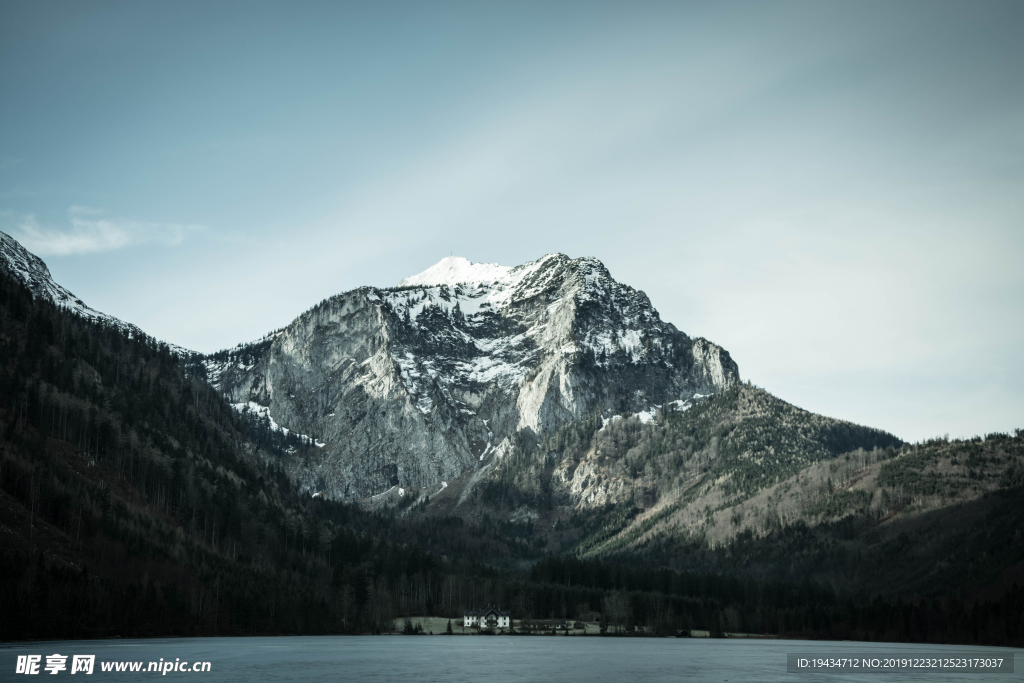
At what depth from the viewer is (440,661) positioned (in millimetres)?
129750

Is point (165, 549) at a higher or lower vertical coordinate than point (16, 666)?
higher

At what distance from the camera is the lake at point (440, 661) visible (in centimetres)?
10325

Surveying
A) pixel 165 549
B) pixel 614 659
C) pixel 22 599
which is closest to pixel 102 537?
pixel 165 549

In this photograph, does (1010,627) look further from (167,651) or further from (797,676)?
(167,651)

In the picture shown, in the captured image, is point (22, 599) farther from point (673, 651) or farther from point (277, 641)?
point (673, 651)

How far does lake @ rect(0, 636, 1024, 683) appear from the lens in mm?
103250

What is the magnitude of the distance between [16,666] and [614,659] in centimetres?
8493

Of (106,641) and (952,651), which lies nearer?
(106,641)

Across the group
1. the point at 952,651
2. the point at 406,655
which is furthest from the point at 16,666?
the point at 952,651

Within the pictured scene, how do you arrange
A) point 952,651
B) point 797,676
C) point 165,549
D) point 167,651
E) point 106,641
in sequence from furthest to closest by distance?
point 165,549, point 952,651, point 106,641, point 167,651, point 797,676

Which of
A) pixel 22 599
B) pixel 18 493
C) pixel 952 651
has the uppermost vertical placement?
pixel 18 493

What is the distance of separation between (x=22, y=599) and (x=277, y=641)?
5199 centimetres

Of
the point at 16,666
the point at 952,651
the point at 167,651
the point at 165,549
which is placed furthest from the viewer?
the point at 165,549

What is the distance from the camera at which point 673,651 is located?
16625 centimetres
